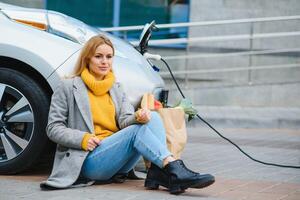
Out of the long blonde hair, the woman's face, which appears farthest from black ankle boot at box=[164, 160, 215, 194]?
the long blonde hair

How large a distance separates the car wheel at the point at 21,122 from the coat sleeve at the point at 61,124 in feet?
1.03

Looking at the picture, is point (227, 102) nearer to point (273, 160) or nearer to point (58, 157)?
point (273, 160)

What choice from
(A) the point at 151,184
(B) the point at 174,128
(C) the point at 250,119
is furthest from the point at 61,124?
(C) the point at 250,119

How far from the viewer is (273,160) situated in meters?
7.13

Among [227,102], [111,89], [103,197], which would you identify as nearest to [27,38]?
[111,89]

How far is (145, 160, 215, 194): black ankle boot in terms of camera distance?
4938mm

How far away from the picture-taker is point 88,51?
531 cm

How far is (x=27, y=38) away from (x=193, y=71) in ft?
20.9

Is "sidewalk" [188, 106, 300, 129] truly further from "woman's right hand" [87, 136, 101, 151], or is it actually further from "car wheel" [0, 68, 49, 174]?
"woman's right hand" [87, 136, 101, 151]

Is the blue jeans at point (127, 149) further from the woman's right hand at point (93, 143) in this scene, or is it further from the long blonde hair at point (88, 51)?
the long blonde hair at point (88, 51)

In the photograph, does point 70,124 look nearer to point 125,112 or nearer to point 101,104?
point 101,104

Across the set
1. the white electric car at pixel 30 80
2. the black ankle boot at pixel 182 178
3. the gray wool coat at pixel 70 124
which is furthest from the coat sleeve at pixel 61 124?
the black ankle boot at pixel 182 178

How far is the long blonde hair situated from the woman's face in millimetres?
26

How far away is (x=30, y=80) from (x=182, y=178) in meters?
1.45
